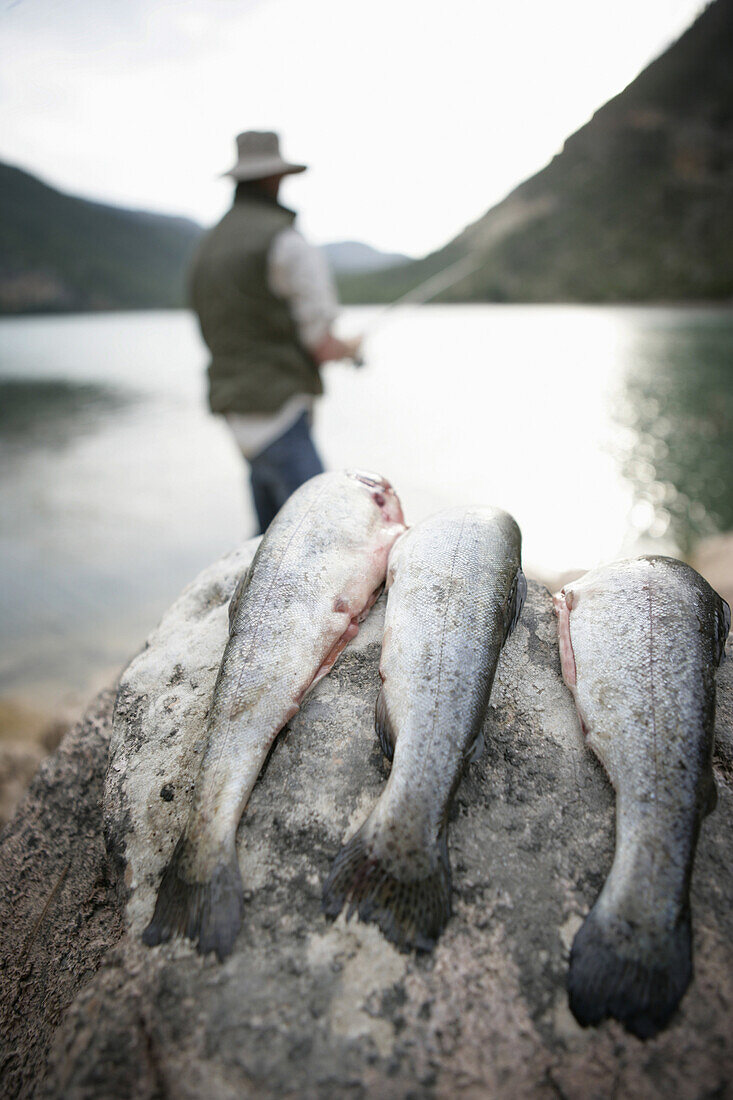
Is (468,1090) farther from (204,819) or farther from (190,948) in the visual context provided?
(204,819)

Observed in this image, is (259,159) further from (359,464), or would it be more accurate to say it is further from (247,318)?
(359,464)

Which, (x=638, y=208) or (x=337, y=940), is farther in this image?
(x=638, y=208)

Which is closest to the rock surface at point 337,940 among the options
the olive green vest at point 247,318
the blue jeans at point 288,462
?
the blue jeans at point 288,462

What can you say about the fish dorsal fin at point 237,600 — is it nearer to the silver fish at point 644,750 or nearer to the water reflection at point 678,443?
the silver fish at point 644,750

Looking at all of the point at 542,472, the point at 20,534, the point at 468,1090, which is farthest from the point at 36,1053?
the point at 542,472

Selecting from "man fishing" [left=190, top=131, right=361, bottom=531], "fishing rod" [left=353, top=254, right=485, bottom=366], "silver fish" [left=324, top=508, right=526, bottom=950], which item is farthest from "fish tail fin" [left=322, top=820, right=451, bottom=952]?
"fishing rod" [left=353, top=254, right=485, bottom=366]

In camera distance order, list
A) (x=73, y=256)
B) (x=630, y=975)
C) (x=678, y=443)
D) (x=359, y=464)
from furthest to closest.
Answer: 1. (x=73, y=256)
2. (x=678, y=443)
3. (x=359, y=464)
4. (x=630, y=975)

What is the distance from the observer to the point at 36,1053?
6.16 feet

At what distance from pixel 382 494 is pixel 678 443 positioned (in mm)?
12215

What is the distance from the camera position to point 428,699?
2.04 meters

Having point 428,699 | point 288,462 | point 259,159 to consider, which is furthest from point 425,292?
point 428,699

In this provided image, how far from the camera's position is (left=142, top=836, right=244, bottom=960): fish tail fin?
1.69m

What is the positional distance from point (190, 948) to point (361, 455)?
12.2 metres

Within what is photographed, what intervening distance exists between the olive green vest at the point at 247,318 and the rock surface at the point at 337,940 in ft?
7.97
